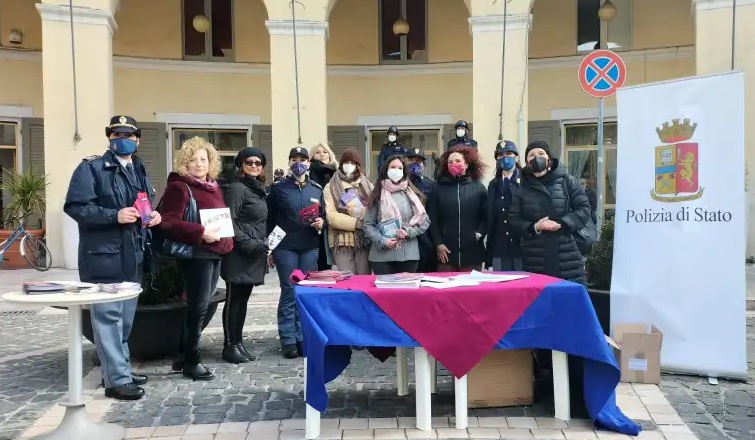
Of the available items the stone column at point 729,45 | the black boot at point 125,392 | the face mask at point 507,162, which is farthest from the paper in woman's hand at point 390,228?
the stone column at point 729,45

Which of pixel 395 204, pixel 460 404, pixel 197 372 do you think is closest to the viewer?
pixel 460 404

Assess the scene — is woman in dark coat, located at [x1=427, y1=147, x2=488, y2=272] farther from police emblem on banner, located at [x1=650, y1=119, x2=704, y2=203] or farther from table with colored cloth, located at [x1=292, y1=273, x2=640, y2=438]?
table with colored cloth, located at [x1=292, y1=273, x2=640, y2=438]

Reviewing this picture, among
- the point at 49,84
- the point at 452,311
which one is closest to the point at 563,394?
the point at 452,311

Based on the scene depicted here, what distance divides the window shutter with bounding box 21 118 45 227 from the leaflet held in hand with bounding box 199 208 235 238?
1031 cm

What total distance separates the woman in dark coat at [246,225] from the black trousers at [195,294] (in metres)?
0.25

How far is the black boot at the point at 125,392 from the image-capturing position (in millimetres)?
4371

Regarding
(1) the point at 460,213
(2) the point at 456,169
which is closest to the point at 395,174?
(2) the point at 456,169

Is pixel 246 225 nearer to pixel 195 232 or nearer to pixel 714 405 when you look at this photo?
pixel 195 232

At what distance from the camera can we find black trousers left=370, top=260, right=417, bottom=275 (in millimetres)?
5251

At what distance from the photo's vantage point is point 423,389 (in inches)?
146

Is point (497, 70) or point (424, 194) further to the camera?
point (497, 70)

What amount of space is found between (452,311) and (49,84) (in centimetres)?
1023

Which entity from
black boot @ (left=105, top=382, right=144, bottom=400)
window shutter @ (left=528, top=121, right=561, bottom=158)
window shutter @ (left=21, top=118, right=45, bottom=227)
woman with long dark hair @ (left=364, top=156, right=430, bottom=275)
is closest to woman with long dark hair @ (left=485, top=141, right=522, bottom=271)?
woman with long dark hair @ (left=364, top=156, right=430, bottom=275)

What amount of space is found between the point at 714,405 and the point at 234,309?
11.8 feet
